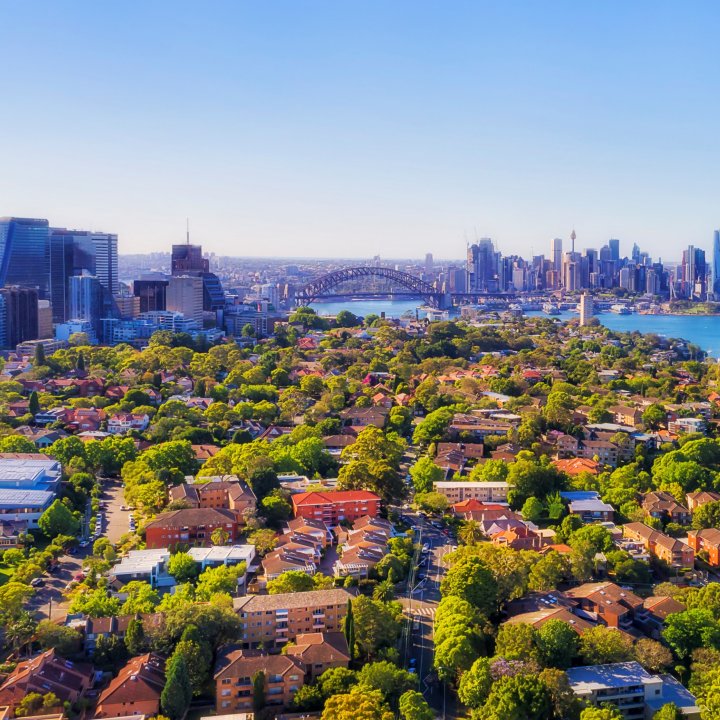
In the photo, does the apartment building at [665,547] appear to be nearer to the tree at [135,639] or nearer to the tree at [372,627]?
the tree at [372,627]

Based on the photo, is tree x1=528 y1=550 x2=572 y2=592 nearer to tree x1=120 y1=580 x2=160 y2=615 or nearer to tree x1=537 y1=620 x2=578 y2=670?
tree x1=537 y1=620 x2=578 y2=670

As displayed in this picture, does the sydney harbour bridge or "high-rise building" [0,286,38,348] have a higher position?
the sydney harbour bridge

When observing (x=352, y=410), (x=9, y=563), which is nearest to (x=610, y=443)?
(x=352, y=410)

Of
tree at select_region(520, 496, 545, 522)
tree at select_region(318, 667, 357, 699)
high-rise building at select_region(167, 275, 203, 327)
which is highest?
high-rise building at select_region(167, 275, 203, 327)

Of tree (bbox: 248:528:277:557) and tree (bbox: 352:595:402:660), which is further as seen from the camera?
tree (bbox: 248:528:277:557)

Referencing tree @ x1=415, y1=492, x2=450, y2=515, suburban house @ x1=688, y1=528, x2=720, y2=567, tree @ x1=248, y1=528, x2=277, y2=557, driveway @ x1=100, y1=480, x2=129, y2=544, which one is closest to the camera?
tree @ x1=248, y1=528, x2=277, y2=557

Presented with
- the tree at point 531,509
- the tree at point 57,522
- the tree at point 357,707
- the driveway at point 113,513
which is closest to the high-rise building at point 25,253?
the driveway at point 113,513

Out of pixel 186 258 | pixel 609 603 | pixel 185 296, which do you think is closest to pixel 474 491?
pixel 609 603

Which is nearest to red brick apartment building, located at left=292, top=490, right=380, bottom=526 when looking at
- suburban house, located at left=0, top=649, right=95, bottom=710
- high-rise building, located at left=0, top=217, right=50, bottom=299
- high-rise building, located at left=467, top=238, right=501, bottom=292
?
suburban house, located at left=0, top=649, right=95, bottom=710
